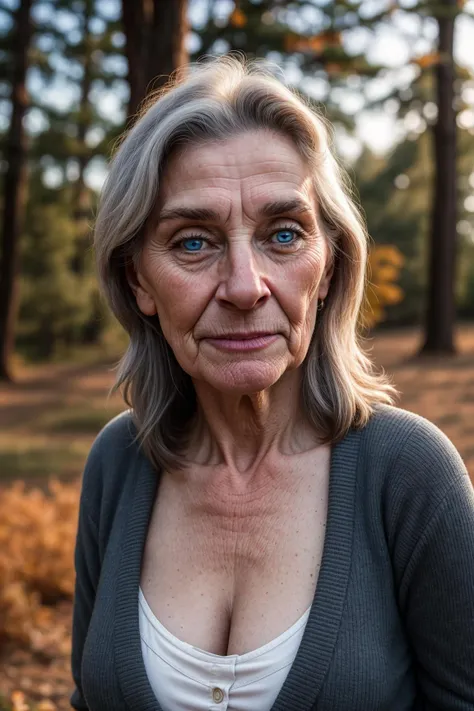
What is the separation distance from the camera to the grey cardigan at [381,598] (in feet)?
5.90

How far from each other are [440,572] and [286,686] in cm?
43

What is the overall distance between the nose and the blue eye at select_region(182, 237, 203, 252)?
0.08 m

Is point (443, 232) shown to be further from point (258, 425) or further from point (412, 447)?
point (412, 447)

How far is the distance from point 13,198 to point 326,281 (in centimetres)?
1647

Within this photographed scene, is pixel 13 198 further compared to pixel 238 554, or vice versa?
pixel 13 198

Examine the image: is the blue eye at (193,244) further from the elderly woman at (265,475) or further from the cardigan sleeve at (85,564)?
the cardigan sleeve at (85,564)

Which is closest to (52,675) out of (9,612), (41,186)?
(9,612)

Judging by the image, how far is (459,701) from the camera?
185cm

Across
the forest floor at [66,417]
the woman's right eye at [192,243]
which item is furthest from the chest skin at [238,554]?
the forest floor at [66,417]

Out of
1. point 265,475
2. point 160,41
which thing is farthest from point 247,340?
point 160,41

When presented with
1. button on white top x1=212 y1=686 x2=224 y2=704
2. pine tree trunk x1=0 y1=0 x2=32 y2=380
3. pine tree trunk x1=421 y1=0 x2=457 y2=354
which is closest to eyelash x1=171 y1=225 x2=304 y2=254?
button on white top x1=212 y1=686 x2=224 y2=704

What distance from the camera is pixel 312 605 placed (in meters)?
1.85

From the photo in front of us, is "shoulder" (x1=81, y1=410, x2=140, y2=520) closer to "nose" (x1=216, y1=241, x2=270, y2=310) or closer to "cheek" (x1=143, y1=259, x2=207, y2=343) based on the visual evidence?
"cheek" (x1=143, y1=259, x2=207, y2=343)

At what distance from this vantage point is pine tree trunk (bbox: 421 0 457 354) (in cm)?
1593
